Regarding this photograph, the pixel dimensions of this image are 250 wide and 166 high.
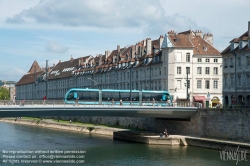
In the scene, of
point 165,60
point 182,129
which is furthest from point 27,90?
point 182,129

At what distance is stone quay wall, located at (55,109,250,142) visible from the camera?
56.6 metres

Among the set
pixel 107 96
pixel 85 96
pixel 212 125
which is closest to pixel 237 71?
pixel 212 125

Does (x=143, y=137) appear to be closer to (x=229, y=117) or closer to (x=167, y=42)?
(x=229, y=117)

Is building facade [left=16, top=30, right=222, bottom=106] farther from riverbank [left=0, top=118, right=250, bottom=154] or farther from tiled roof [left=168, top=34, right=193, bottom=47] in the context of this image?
riverbank [left=0, top=118, right=250, bottom=154]

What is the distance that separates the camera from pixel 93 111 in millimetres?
59062

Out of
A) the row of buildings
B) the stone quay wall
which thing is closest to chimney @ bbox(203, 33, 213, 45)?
the row of buildings

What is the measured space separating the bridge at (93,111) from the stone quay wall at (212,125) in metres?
1.69

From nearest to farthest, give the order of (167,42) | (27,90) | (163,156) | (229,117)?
(163,156), (229,117), (167,42), (27,90)

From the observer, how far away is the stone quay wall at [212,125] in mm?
56594

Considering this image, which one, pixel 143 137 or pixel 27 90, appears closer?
pixel 143 137

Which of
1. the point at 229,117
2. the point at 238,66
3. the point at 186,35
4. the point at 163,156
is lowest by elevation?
the point at 163,156

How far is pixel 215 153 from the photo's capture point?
54.2 m

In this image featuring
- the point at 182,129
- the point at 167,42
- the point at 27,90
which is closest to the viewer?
the point at 182,129

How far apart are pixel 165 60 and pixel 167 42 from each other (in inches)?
132
